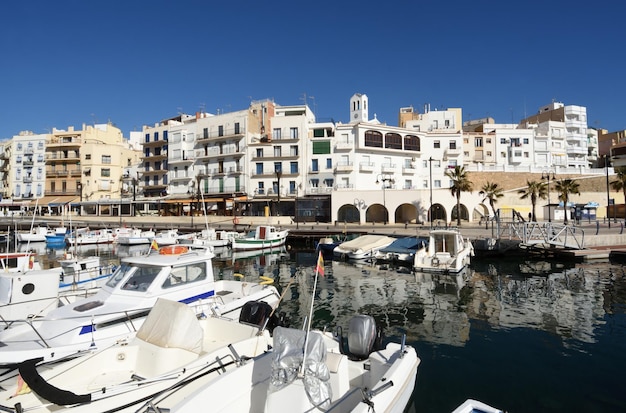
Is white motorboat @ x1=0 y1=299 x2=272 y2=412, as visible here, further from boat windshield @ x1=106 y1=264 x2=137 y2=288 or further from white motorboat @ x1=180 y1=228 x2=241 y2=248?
white motorboat @ x1=180 y1=228 x2=241 y2=248

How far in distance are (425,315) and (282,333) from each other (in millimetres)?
10063

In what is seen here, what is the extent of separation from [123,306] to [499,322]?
12.3 metres

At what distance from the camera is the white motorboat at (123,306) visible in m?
8.35

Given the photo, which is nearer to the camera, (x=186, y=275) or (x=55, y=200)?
(x=186, y=275)

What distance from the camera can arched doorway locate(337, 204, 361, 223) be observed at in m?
51.7

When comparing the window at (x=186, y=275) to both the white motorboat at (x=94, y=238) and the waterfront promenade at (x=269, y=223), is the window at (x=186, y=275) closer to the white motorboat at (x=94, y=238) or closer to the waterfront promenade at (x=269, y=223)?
the waterfront promenade at (x=269, y=223)

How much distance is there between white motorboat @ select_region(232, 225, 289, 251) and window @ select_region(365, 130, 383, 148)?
22.5 meters

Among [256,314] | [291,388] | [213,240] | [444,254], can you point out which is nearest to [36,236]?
[213,240]

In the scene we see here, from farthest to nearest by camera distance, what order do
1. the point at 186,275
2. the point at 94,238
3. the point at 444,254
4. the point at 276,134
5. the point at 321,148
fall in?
the point at 276,134, the point at 321,148, the point at 94,238, the point at 444,254, the point at 186,275

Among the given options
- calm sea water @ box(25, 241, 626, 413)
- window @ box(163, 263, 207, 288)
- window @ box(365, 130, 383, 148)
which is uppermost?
window @ box(365, 130, 383, 148)

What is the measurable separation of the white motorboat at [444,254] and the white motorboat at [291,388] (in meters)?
→ 17.5

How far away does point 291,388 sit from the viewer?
5266mm

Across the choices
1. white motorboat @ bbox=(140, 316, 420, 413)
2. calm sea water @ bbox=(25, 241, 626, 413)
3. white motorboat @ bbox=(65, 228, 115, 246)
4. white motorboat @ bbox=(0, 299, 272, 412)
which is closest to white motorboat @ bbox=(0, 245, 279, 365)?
white motorboat @ bbox=(0, 299, 272, 412)

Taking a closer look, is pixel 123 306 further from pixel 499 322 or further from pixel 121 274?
pixel 499 322
